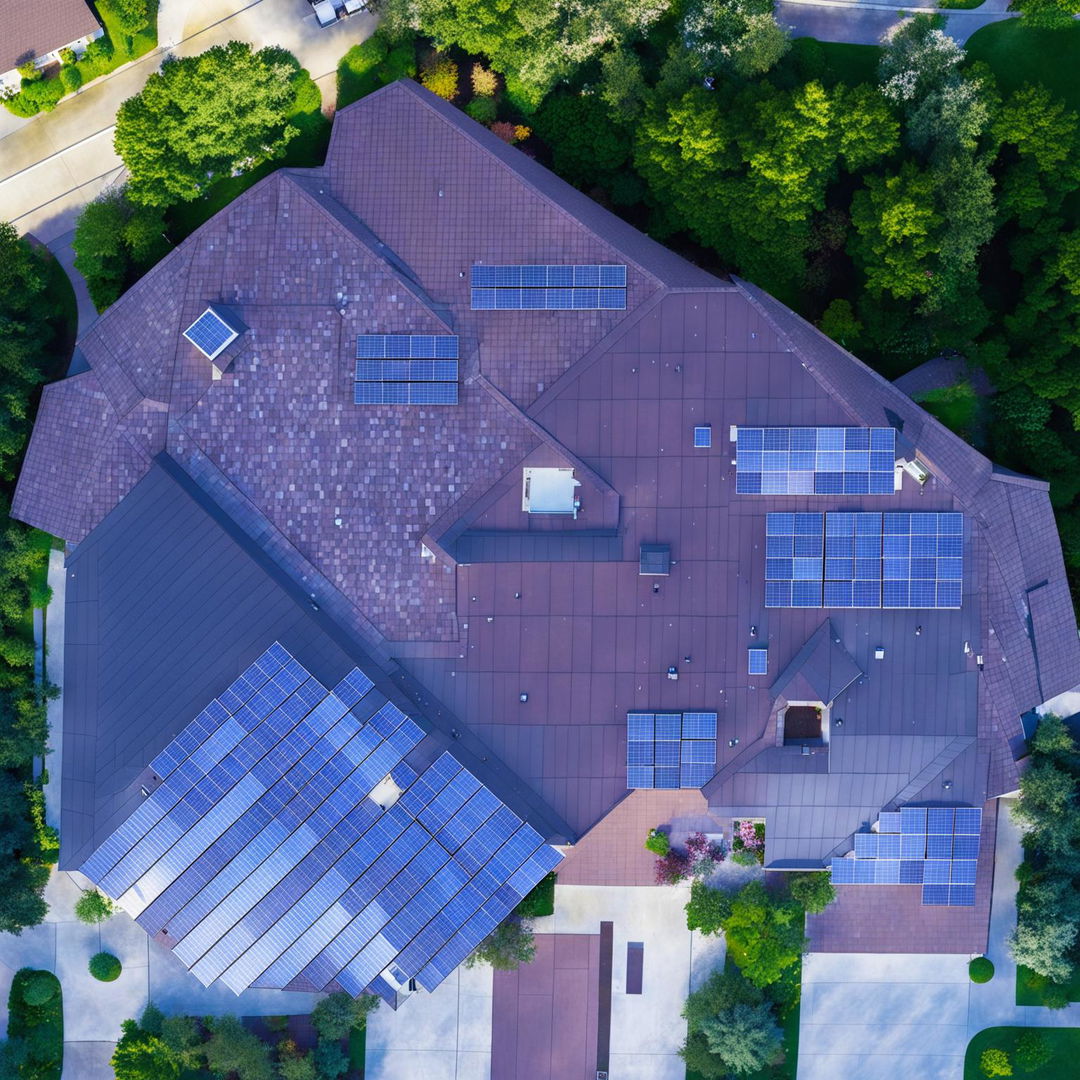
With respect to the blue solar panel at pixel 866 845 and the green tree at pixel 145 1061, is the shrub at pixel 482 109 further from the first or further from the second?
the green tree at pixel 145 1061

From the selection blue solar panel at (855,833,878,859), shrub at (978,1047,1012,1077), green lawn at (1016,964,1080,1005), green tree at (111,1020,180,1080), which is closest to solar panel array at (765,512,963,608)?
blue solar panel at (855,833,878,859)

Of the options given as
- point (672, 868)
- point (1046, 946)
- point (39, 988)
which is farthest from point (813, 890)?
point (39, 988)

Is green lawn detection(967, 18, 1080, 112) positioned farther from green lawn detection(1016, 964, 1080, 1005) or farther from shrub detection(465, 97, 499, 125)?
green lawn detection(1016, 964, 1080, 1005)

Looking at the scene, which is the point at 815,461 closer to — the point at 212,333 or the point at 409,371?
the point at 409,371

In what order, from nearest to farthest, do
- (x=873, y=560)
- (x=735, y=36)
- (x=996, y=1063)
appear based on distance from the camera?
(x=873, y=560)
(x=735, y=36)
(x=996, y=1063)

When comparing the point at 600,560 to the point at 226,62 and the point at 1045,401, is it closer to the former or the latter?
the point at 1045,401

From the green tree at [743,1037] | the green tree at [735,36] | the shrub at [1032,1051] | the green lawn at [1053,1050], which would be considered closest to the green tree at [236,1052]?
the green tree at [743,1037]

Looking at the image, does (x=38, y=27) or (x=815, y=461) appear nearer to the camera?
(x=815, y=461)
